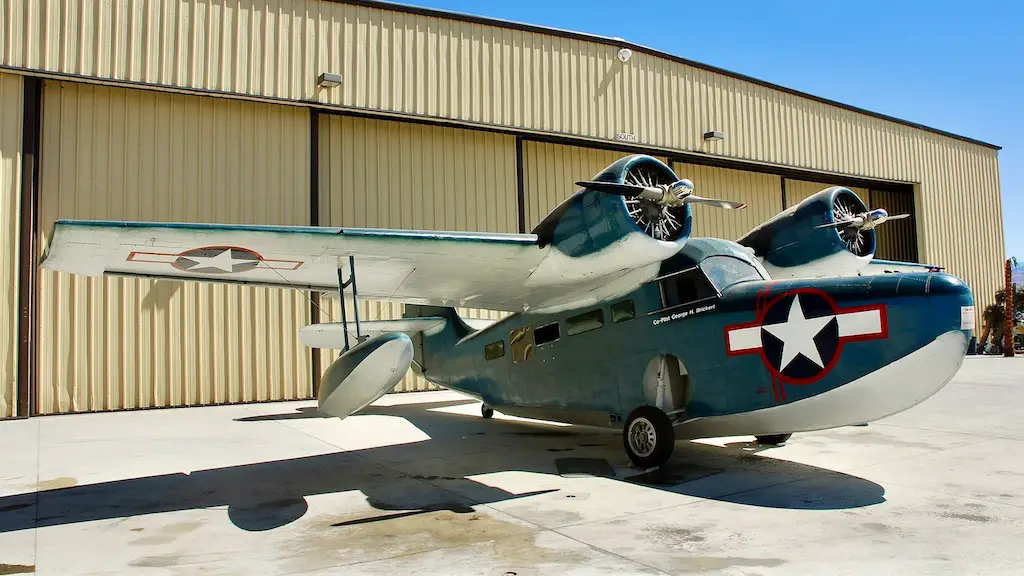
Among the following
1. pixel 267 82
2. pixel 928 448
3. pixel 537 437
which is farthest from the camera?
pixel 267 82

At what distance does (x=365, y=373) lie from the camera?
22.4ft

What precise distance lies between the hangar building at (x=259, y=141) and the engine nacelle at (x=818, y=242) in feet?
32.6

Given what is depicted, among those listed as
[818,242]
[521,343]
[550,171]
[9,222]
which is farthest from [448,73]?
[818,242]

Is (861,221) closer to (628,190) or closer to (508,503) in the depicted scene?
(628,190)

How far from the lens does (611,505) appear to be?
20.6ft

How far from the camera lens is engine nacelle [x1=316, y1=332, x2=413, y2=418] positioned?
6.79m

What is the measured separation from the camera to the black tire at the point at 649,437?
7.67 m

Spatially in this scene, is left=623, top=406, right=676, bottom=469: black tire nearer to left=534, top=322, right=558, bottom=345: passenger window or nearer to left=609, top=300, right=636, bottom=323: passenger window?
left=609, top=300, right=636, bottom=323: passenger window

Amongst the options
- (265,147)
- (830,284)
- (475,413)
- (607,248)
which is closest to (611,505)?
(607,248)

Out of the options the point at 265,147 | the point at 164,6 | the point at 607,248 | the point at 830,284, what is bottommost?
the point at 830,284

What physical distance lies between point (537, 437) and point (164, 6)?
12.2 meters

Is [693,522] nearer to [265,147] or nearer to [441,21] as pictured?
[265,147]

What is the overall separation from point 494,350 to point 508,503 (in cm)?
454

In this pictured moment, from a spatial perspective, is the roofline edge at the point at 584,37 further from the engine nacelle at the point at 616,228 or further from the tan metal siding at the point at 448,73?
the engine nacelle at the point at 616,228
